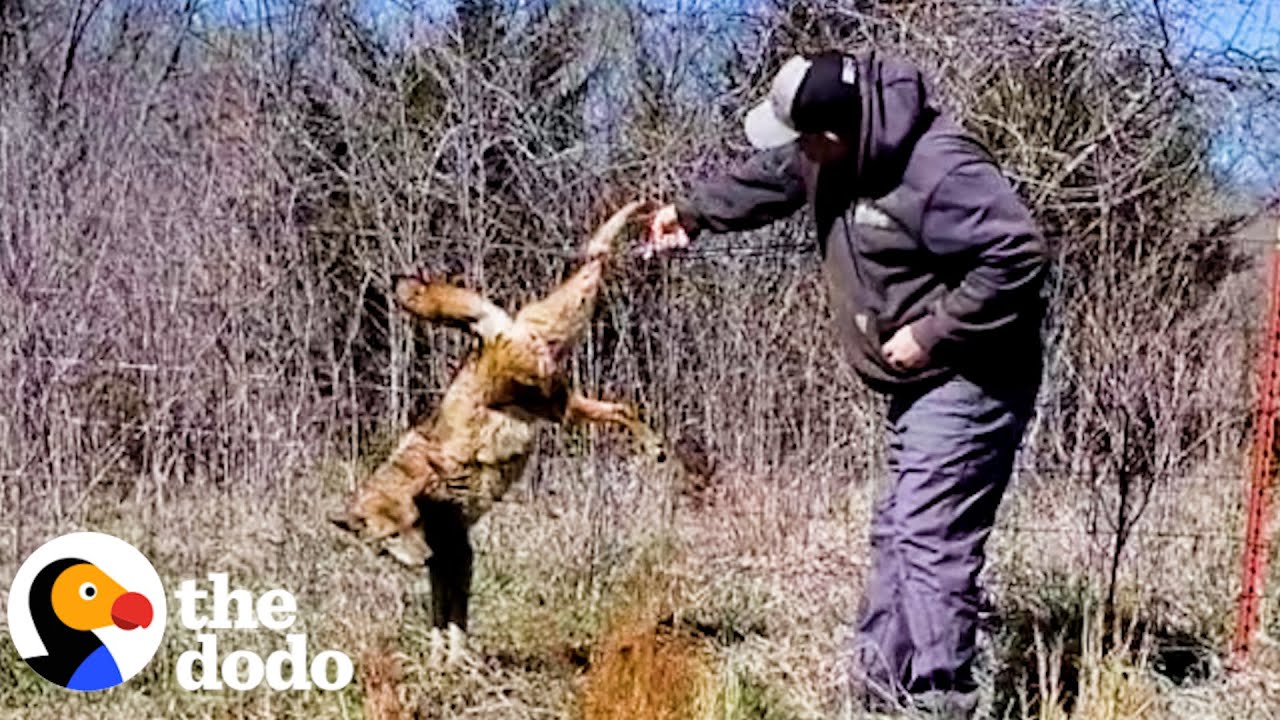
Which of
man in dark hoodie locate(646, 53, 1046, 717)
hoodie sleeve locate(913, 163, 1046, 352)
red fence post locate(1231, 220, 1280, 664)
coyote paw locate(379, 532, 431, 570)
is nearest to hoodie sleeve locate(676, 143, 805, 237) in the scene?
man in dark hoodie locate(646, 53, 1046, 717)

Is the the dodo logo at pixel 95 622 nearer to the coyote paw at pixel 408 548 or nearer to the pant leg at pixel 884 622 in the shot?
the coyote paw at pixel 408 548

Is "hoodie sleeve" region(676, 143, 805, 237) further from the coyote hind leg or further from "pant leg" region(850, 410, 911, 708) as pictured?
"pant leg" region(850, 410, 911, 708)

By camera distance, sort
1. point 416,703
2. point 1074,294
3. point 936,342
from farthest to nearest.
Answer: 1. point 1074,294
2. point 416,703
3. point 936,342

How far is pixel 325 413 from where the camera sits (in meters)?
3.17

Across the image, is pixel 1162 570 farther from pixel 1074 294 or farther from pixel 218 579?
pixel 218 579

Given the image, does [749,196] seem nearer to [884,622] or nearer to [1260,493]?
[884,622]

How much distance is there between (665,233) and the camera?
313 centimetres

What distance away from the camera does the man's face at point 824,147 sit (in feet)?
9.15

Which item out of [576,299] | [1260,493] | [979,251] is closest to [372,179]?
[576,299]

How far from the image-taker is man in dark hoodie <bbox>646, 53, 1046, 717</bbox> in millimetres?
2732

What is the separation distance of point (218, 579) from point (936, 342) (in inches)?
51.5

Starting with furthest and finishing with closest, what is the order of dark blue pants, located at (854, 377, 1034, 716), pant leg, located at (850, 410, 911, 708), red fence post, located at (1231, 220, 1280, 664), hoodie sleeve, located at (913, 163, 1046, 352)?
red fence post, located at (1231, 220, 1280, 664)
pant leg, located at (850, 410, 911, 708)
dark blue pants, located at (854, 377, 1034, 716)
hoodie sleeve, located at (913, 163, 1046, 352)

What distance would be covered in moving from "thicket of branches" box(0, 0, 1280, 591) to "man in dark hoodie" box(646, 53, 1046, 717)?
209 mm

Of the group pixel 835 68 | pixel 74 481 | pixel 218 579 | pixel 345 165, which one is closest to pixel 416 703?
pixel 218 579
